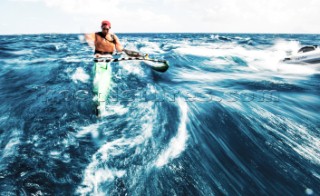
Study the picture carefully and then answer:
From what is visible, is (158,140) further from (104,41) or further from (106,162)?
(104,41)

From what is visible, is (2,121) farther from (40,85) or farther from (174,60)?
(174,60)

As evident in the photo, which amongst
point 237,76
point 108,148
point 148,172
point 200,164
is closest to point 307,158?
point 200,164

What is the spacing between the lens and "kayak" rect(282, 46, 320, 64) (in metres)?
16.0

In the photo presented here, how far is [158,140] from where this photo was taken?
5.73m

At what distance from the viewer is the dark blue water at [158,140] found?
423 centimetres

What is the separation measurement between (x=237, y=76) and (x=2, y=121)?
11748 millimetres

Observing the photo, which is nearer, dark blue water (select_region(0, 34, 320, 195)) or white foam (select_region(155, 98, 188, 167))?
dark blue water (select_region(0, 34, 320, 195))

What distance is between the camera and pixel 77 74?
481 inches
